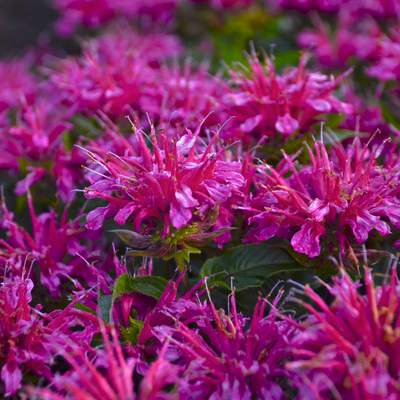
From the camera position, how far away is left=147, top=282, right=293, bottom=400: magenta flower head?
1.78 feet

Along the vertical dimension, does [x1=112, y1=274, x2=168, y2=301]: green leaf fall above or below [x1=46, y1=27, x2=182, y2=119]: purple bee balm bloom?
below

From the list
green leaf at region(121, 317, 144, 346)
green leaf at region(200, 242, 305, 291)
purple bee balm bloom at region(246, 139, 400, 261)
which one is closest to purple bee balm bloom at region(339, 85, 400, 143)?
purple bee balm bloom at region(246, 139, 400, 261)

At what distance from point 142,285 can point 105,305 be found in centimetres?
6

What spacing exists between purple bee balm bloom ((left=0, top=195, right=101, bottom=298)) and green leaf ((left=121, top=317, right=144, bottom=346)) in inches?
6.4

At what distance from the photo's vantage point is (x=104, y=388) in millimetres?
475

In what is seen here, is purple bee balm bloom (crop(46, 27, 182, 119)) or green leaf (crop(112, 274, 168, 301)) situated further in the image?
purple bee balm bloom (crop(46, 27, 182, 119))

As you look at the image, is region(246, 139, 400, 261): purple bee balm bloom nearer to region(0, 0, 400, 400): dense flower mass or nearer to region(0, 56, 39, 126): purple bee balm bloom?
region(0, 0, 400, 400): dense flower mass

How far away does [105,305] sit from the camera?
0.64 meters

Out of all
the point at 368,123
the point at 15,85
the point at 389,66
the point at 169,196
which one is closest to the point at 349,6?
the point at 389,66

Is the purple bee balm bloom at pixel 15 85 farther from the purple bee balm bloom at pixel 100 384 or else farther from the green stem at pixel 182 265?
the purple bee balm bloom at pixel 100 384

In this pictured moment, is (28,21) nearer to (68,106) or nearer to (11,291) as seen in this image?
(68,106)

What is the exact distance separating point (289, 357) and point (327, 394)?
109 millimetres

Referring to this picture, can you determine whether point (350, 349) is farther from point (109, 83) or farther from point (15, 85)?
point (15, 85)

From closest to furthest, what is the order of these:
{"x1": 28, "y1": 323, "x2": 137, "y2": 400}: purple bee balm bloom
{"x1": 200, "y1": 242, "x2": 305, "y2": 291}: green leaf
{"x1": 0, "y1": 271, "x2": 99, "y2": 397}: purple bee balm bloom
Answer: {"x1": 28, "y1": 323, "x2": 137, "y2": 400}: purple bee balm bloom
{"x1": 0, "y1": 271, "x2": 99, "y2": 397}: purple bee balm bloom
{"x1": 200, "y1": 242, "x2": 305, "y2": 291}: green leaf
